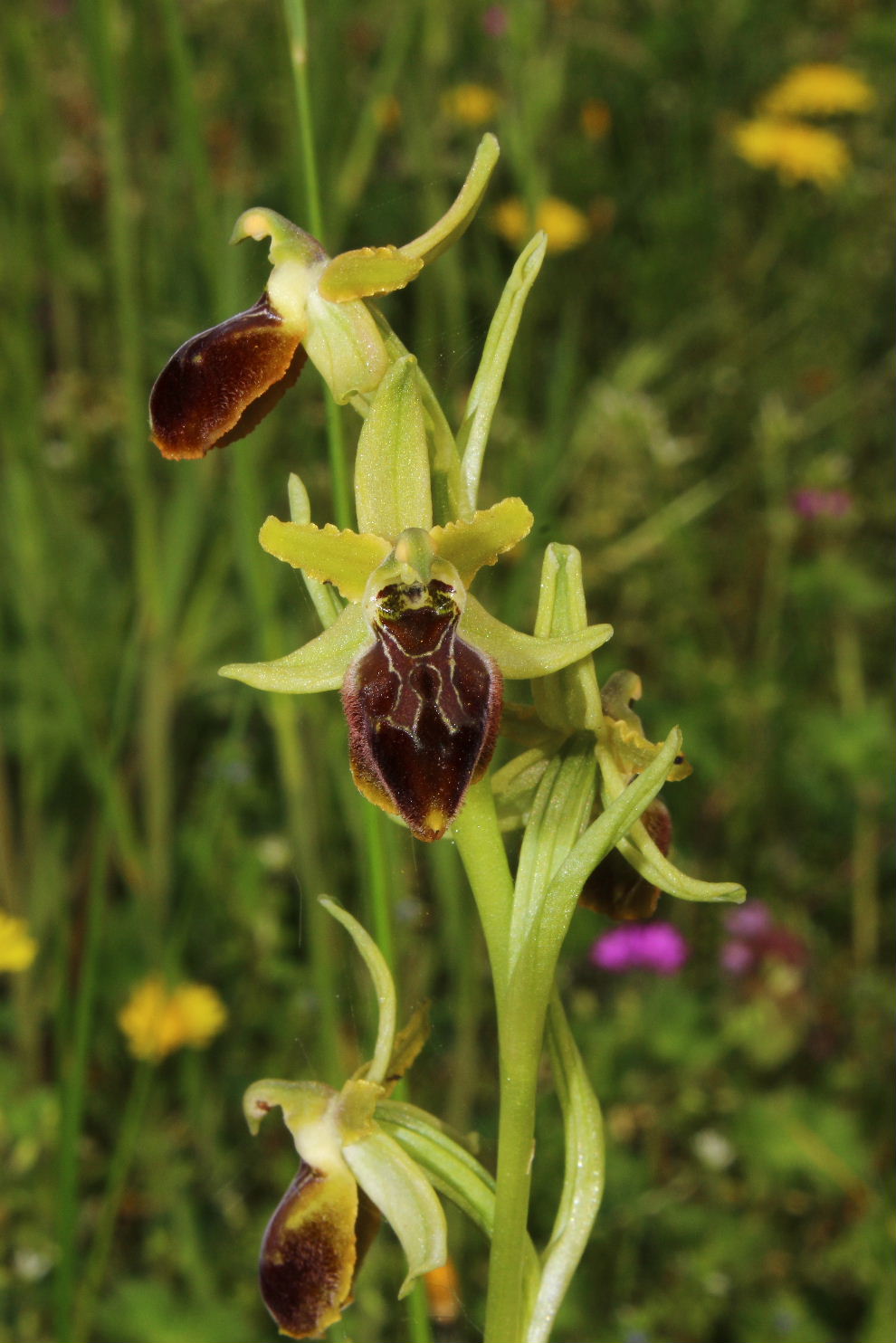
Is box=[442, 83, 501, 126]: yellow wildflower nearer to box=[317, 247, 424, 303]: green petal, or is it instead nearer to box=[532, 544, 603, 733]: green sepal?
box=[317, 247, 424, 303]: green petal

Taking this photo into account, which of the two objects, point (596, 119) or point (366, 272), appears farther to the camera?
point (596, 119)

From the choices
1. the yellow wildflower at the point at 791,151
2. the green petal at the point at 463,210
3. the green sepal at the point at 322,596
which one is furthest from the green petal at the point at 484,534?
the yellow wildflower at the point at 791,151

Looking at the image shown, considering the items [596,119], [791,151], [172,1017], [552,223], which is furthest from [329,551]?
[596,119]

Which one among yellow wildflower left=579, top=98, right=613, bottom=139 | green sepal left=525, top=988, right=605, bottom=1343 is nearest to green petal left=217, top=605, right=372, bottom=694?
green sepal left=525, top=988, right=605, bottom=1343

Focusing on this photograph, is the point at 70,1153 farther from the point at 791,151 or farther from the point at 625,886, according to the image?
the point at 791,151

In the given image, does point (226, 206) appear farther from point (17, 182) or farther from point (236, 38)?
point (236, 38)

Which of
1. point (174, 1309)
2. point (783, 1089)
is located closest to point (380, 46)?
point (783, 1089)
